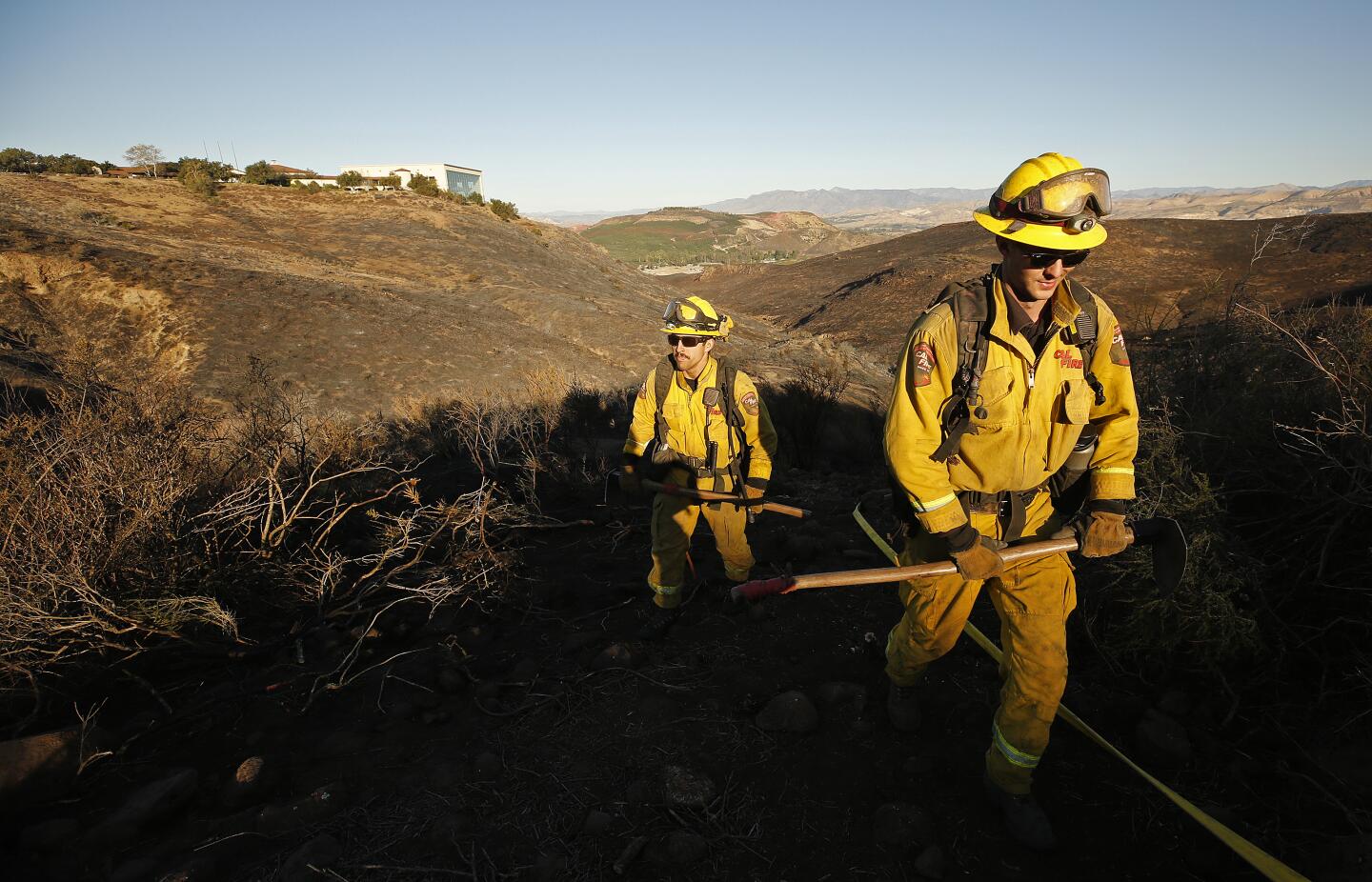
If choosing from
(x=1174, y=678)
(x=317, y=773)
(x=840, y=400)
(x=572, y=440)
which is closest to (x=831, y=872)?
(x=1174, y=678)

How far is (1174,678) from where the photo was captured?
2873 millimetres

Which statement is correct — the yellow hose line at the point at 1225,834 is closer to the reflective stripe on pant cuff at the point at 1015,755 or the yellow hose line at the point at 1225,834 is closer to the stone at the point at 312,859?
the reflective stripe on pant cuff at the point at 1015,755

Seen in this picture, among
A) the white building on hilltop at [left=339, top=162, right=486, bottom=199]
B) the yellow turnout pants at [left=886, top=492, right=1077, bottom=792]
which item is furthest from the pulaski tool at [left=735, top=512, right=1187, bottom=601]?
the white building on hilltop at [left=339, top=162, right=486, bottom=199]

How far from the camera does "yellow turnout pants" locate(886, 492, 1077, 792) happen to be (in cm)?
225

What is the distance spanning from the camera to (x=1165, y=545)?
2326 mm

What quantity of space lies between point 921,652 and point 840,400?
6400 millimetres

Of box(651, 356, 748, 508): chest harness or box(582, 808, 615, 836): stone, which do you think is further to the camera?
box(651, 356, 748, 508): chest harness

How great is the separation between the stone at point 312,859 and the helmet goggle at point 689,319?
265 cm

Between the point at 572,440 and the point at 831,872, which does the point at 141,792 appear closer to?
the point at 831,872

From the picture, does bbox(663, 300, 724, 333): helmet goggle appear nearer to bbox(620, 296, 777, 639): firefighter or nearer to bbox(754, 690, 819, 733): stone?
bbox(620, 296, 777, 639): firefighter

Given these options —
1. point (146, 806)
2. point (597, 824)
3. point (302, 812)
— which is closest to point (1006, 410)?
Answer: point (597, 824)

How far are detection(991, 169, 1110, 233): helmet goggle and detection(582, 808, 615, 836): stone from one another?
2.60 metres

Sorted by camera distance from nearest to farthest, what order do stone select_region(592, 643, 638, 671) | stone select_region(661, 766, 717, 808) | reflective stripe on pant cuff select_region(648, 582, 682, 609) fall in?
stone select_region(661, 766, 717, 808), stone select_region(592, 643, 638, 671), reflective stripe on pant cuff select_region(648, 582, 682, 609)

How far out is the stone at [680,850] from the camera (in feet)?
7.21
